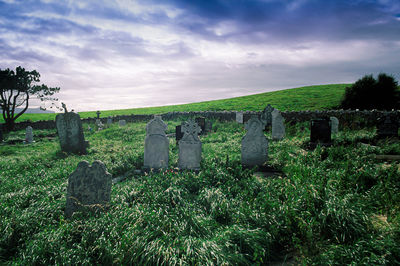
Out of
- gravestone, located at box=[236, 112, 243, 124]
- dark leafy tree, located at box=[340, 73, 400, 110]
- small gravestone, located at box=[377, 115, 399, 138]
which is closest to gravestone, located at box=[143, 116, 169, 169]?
small gravestone, located at box=[377, 115, 399, 138]

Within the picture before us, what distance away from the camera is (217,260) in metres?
2.59

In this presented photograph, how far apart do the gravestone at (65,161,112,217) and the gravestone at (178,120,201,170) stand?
3207 mm

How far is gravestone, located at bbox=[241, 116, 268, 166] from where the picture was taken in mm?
7219

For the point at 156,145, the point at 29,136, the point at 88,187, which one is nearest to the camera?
the point at 88,187

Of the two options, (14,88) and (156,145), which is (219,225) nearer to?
(156,145)

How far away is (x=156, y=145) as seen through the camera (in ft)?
23.7

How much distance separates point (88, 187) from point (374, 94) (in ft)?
99.1

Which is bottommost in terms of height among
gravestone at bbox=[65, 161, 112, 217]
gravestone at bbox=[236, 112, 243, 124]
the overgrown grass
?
the overgrown grass

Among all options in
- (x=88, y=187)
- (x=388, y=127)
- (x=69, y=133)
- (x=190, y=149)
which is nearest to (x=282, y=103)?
(x=388, y=127)

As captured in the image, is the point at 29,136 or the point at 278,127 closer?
the point at 278,127

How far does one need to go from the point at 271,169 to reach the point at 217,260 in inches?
181

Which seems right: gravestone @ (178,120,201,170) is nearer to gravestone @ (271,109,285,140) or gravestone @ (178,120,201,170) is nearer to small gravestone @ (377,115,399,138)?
gravestone @ (271,109,285,140)

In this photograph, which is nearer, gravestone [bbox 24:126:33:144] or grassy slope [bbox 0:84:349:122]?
gravestone [bbox 24:126:33:144]

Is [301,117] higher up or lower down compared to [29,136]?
higher up
